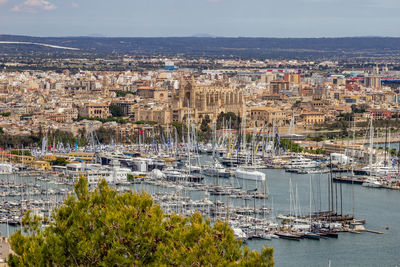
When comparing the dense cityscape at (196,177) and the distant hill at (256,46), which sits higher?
the dense cityscape at (196,177)

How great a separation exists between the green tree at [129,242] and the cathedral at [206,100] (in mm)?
29205

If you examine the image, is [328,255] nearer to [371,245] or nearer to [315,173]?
[371,245]

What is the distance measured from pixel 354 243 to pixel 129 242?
8.14 m

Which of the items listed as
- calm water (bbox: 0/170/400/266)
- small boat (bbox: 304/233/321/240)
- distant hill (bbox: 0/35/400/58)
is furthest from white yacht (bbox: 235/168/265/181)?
distant hill (bbox: 0/35/400/58)

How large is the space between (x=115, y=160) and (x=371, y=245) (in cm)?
1078

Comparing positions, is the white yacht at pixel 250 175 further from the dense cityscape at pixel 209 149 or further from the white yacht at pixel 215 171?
the white yacht at pixel 215 171

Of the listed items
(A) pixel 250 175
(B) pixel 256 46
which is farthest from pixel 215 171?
(B) pixel 256 46

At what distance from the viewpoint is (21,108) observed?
39250mm

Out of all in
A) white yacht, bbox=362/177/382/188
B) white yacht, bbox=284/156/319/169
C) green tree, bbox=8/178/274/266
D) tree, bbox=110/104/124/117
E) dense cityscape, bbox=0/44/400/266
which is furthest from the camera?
tree, bbox=110/104/124/117

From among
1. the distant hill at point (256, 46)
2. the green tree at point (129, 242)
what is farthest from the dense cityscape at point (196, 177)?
the distant hill at point (256, 46)

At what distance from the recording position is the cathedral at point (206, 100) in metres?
37.3

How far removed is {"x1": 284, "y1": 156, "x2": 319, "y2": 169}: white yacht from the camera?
2421cm

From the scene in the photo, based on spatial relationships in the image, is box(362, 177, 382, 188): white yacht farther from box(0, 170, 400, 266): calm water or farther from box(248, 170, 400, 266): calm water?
box(248, 170, 400, 266): calm water

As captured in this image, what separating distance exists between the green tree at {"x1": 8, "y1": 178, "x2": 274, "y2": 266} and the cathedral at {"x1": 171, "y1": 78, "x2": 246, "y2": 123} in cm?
2921
